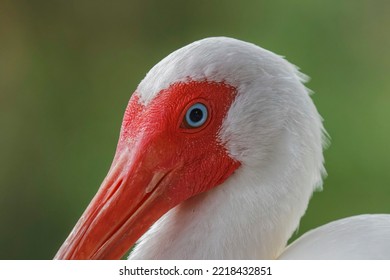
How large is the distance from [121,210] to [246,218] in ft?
0.57

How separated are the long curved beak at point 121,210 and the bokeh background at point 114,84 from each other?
4.43ft

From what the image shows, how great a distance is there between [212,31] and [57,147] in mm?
667

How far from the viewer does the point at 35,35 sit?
2.73m

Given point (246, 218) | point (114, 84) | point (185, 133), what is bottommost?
point (114, 84)

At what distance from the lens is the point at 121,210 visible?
41.2 inches

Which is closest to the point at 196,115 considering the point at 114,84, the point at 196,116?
the point at 196,116

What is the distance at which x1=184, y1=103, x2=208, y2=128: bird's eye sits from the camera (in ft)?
3.46

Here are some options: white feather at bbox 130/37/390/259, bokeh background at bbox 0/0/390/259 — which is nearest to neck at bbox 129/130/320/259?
white feather at bbox 130/37/390/259

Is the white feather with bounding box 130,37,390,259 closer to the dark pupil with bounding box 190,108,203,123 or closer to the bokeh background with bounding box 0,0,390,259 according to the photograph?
the dark pupil with bounding box 190,108,203,123

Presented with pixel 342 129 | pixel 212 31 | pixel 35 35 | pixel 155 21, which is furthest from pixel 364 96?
pixel 35 35

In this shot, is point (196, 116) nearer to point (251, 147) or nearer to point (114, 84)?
point (251, 147)

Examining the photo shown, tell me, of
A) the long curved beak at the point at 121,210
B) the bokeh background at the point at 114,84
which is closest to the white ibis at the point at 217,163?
the long curved beak at the point at 121,210

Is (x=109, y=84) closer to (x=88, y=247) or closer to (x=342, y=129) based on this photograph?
(x=342, y=129)

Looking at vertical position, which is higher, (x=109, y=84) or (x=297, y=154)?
(x=297, y=154)
